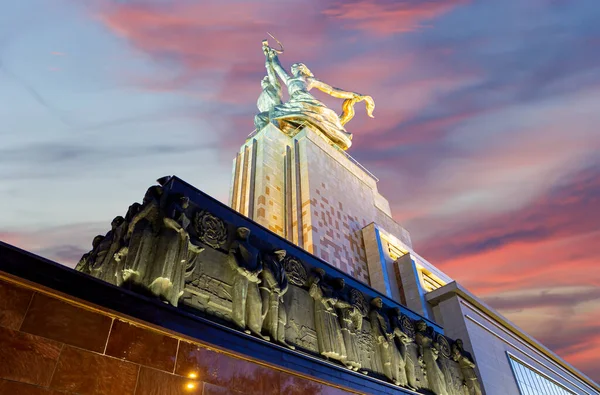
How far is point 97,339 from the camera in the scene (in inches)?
188

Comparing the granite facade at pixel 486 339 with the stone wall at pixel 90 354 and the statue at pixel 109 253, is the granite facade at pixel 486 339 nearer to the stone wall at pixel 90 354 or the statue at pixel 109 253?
the stone wall at pixel 90 354

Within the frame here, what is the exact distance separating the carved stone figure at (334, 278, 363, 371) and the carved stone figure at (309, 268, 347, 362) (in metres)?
0.16

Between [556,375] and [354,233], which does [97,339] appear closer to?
[354,233]

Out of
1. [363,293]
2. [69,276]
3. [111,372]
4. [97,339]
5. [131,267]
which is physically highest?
[363,293]

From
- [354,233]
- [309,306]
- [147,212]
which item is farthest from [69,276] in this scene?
[354,233]

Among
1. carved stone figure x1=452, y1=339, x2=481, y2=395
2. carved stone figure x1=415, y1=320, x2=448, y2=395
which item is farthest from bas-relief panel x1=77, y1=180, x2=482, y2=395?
carved stone figure x1=452, y1=339, x2=481, y2=395

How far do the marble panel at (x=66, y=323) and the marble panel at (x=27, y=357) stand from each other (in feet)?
0.31

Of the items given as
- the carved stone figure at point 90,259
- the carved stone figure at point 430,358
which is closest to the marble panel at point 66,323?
the carved stone figure at point 90,259

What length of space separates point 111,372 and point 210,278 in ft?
8.11

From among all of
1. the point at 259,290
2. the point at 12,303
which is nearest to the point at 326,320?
the point at 259,290

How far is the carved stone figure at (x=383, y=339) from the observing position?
31.4 ft

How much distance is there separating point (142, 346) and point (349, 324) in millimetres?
4996

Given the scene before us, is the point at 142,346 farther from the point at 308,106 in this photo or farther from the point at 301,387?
the point at 308,106

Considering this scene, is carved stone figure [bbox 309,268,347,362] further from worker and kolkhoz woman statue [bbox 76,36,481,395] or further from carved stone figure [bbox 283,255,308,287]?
carved stone figure [bbox 283,255,308,287]
